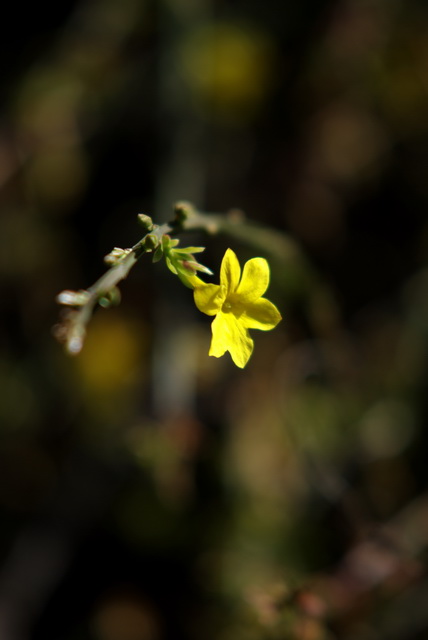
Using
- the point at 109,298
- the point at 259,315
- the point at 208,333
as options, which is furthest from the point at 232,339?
the point at 208,333

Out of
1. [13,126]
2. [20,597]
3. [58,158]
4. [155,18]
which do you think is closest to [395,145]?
[155,18]

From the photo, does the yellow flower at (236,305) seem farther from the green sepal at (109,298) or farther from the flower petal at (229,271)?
the green sepal at (109,298)

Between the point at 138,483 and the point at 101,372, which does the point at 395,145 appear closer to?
the point at 101,372

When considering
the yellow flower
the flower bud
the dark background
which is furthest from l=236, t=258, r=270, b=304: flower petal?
the dark background

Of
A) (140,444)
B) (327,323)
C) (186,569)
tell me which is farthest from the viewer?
(186,569)

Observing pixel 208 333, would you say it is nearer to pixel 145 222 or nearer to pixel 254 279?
pixel 254 279

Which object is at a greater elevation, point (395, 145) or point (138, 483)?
point (395, 145)

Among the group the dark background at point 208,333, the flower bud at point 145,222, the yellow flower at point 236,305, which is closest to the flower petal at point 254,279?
the yellow flower at point 236,305
